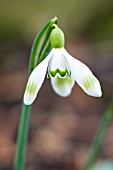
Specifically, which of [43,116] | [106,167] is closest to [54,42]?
[106,167]

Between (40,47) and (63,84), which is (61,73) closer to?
(40,47)

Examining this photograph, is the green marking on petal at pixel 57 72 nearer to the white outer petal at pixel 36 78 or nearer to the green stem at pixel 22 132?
the white outer petal at pixel 36 78

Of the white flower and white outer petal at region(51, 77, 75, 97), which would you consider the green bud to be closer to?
the white flower

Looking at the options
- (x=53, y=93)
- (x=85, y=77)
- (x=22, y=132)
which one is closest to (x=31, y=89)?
(x=85, y=77)

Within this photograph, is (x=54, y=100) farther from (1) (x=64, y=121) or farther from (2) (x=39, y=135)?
(2) (x=39, y=135)

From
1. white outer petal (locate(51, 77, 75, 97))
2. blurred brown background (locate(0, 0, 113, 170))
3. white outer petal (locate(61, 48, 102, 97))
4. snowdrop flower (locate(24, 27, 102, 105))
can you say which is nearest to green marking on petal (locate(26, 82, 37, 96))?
snowdrop flower (locate(24, 27, 102, 105))
